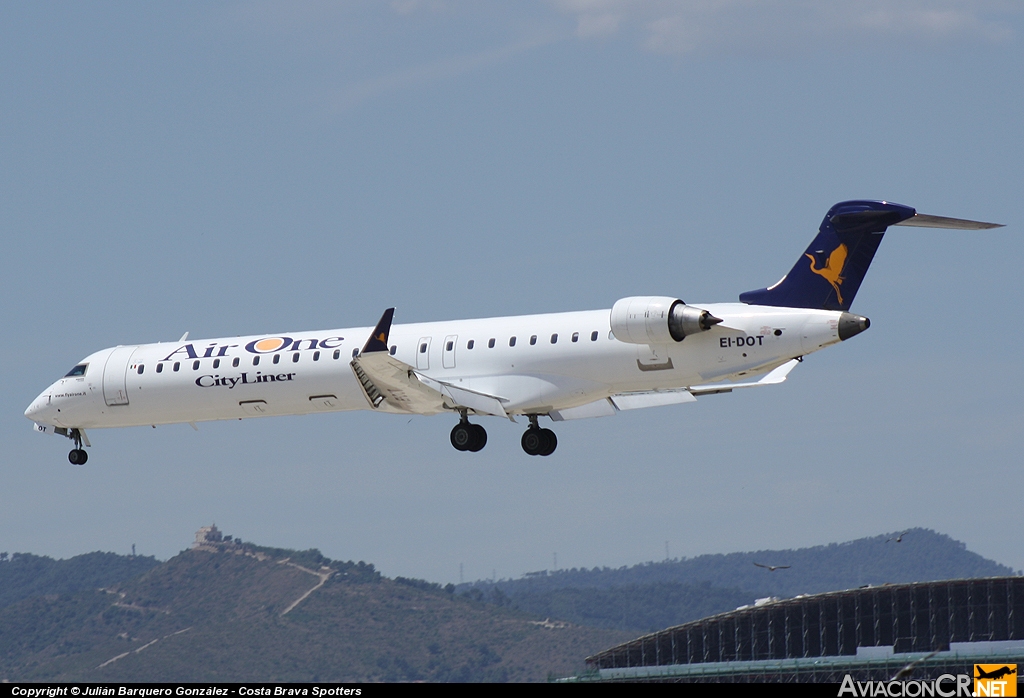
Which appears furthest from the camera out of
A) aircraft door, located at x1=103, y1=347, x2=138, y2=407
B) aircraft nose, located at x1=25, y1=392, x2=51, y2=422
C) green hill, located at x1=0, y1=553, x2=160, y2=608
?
green hill, located at x1=0, y1=553, x2=160, y2=608

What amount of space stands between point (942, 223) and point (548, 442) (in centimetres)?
991

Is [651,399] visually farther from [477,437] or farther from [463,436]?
[463,436]

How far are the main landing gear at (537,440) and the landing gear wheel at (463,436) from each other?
1272 millimetres

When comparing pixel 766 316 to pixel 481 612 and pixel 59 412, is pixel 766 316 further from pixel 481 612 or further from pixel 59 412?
pixel 481 612

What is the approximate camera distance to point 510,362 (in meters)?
31.6

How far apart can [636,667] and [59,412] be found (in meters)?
24.0

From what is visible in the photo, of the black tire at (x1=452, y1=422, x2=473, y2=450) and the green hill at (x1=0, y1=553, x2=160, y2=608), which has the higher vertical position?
the green hill at (x1=0, y1=553, x2=160, y2=608)

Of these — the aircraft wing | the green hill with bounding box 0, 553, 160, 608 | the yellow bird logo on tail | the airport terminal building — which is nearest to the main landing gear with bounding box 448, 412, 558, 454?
the aircraft wing

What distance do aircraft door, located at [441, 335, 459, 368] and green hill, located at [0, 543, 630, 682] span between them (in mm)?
39078

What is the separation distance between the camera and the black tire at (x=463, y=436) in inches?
1281

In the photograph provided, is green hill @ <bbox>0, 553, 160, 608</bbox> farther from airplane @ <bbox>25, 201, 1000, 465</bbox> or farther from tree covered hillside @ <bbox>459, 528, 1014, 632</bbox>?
airplane @ <bbox>25, 201, 1000, 465</bbox>

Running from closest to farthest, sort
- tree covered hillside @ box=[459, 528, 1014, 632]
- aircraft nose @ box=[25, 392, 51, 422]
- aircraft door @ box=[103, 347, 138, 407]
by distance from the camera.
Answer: aircraft door @ box=[103, 347, 138, 407] → aircraft nose @ box=[25, 392, 51, 422] → tree covered hillside @ box=[459, 528, 1014, 632]

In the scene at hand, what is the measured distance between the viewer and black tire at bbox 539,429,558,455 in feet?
108

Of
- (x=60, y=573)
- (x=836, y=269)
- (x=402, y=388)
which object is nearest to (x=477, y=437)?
(x=402, y=388)
